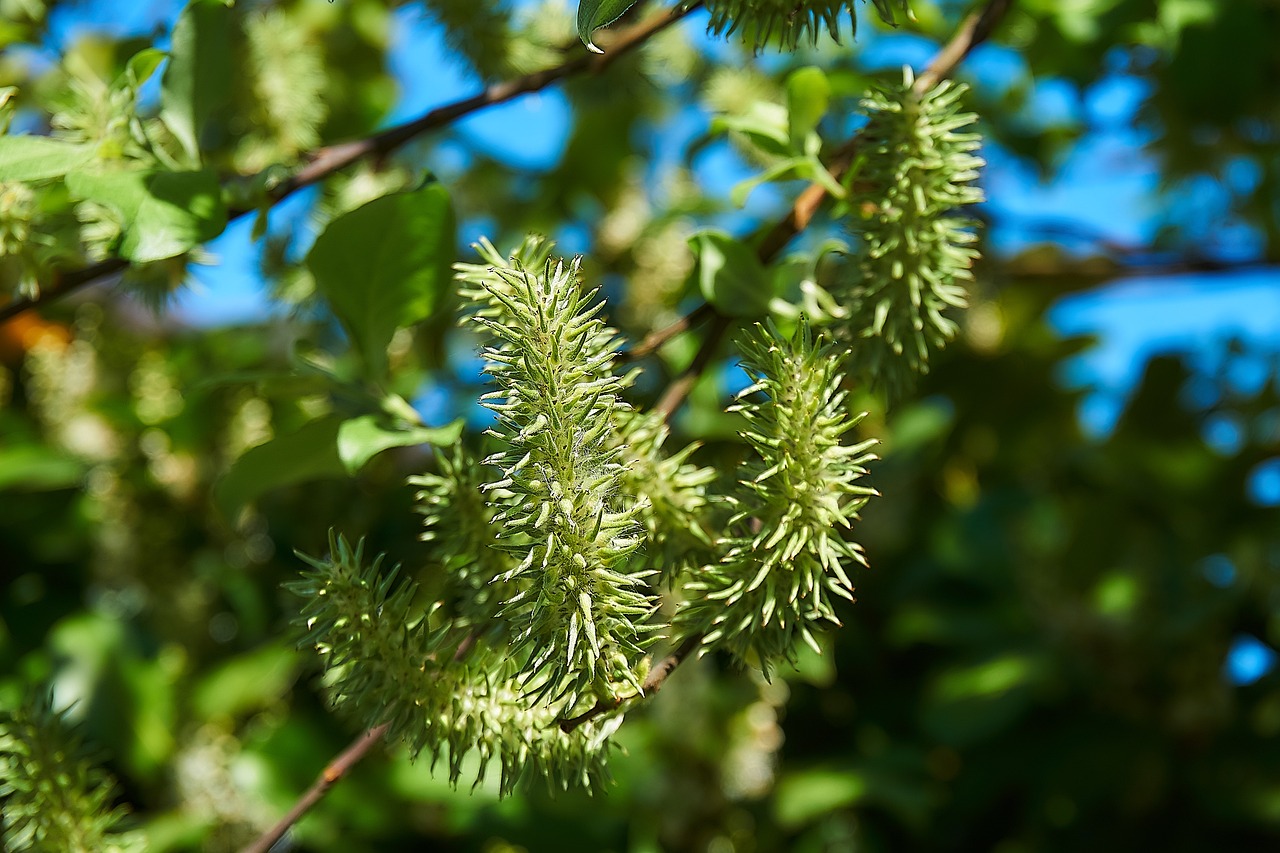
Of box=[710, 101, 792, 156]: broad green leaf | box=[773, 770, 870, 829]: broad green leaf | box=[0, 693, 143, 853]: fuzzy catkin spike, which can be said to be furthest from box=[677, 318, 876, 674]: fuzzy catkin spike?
box=[773, 770, 870, 829]: broad green leaf

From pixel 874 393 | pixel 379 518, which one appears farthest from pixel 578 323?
pixel 379 518

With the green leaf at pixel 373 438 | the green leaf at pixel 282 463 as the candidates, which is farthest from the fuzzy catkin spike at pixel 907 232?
the green leaf at pixel 282 463

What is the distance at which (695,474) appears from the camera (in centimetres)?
52

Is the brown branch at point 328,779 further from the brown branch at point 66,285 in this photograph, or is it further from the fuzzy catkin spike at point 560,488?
the brown branch at point 66,285

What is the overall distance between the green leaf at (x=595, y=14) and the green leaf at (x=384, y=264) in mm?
201

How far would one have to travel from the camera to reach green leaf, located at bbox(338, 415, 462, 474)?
0.58 m

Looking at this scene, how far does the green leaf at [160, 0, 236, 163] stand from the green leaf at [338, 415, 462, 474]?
8.2 inches

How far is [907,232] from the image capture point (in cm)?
54

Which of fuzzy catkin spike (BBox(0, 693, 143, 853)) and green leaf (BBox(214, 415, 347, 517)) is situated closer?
fuzzy catkin spike (BBox(0, 693, 143, 853))

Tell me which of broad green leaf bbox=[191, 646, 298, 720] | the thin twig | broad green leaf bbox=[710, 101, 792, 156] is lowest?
broad green leaf bbox=[191, 646, 298, 720]

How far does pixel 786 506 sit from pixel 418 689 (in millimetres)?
166

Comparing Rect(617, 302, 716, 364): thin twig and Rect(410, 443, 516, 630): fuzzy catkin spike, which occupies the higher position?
Rect(617, 302, 716, 364): thin twig

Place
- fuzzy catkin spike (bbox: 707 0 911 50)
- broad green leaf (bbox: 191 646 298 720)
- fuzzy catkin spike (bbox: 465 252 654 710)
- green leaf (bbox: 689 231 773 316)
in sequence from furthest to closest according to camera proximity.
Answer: broad green leaf (bbox: 191 646 298 720), green leaf (bbox: 689 231 773 316), fuzzy catkin spike (bbox: 707 0 911 50), fuzzy catkin spike (bbox: 465 252 654 710)

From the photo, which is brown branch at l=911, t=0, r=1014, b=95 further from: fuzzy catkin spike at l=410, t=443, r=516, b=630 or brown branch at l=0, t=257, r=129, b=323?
brown branch at l=0, t=257, r=129, b=323
